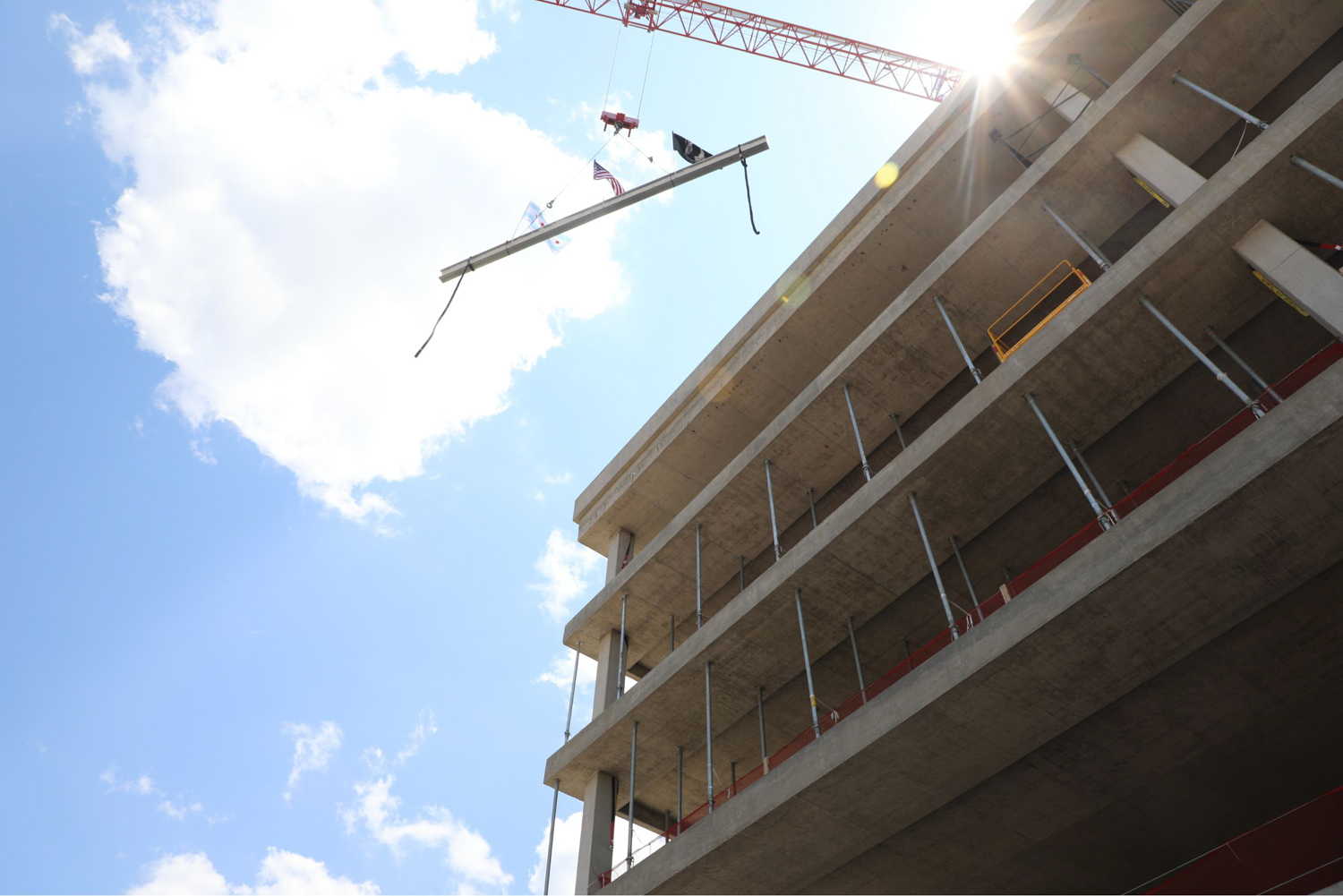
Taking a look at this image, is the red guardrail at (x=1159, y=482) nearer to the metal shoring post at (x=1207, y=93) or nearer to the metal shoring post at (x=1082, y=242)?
the metal shoring post at (x=1082, y=242)

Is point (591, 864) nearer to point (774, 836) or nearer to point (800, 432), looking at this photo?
point (774, 836)

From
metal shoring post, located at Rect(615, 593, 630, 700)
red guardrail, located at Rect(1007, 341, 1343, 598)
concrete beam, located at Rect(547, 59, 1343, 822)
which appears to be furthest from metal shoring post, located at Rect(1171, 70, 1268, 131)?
metal shoring post, located at Rect(615, 593, 630, 700)

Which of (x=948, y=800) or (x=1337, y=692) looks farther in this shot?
(x=948, y=800)

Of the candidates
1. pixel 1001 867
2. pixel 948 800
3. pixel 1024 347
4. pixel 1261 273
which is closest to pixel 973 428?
pixel 1024 347

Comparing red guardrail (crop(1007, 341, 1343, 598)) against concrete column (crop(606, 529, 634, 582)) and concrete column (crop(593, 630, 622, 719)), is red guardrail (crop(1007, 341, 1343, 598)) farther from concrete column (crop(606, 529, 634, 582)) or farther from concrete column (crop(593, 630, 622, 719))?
concrete column (crop(606, 529, 634, 582))

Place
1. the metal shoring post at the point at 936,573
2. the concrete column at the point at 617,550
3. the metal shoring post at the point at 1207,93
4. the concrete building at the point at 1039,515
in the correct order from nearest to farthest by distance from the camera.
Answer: the concrete building at the point at 1039,515 < the metal shoring post at the point at 936,573 < the metal shoring post at the point at 1207,93 < the concrete column at the point at 617,550

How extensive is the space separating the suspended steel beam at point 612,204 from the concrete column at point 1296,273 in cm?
1704

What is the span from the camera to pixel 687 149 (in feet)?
88.0

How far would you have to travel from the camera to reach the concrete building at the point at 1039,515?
11.1m

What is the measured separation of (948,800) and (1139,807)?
10.5ft

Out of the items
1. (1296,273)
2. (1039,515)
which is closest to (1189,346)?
(1296,273)

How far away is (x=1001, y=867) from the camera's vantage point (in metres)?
14.6

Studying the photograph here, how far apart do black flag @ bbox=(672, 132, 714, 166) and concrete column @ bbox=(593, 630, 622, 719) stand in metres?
A: 14.7

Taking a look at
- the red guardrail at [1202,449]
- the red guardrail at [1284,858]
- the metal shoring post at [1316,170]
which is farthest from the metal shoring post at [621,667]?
the metal shoring post at [1316,170]
